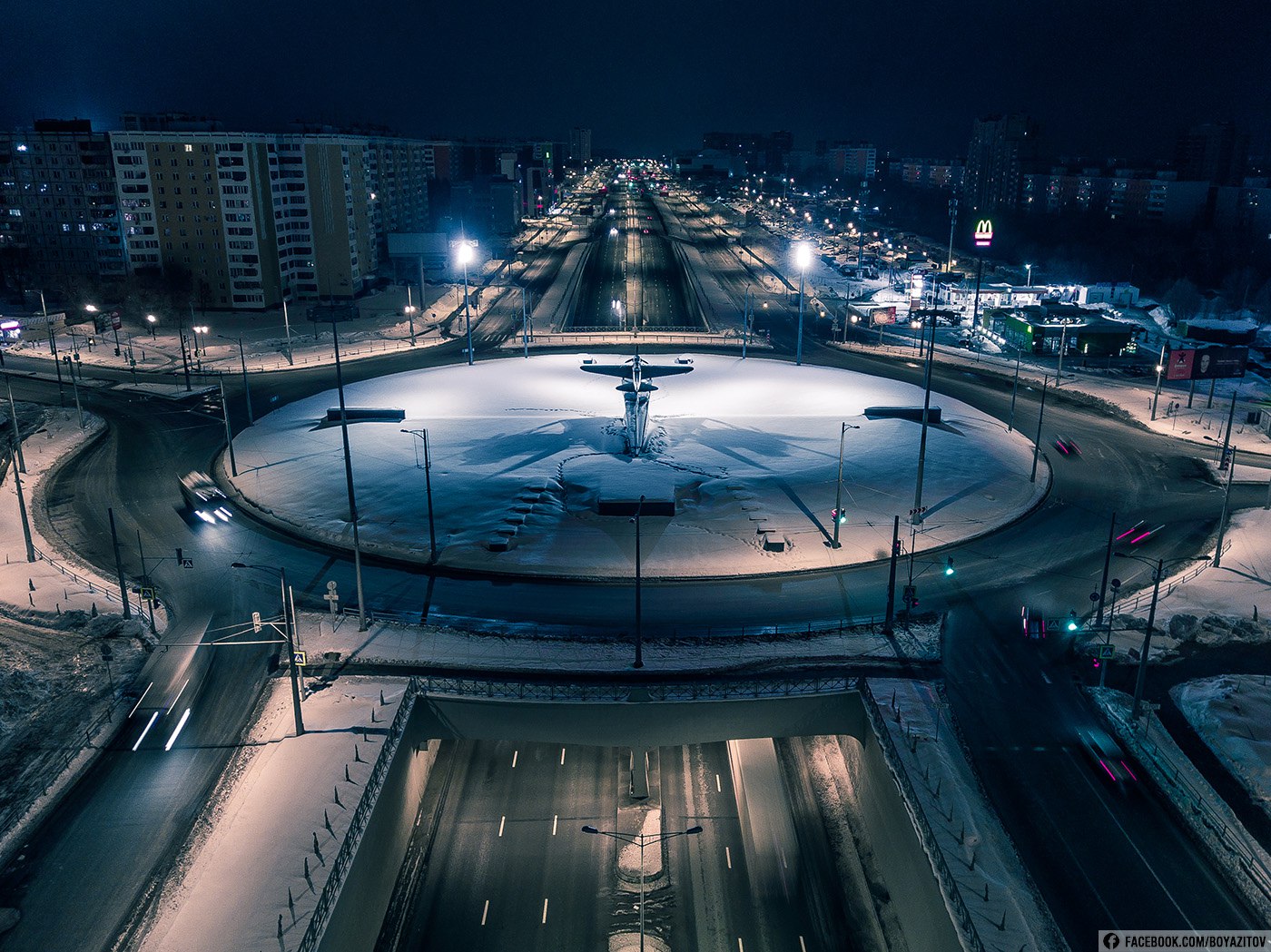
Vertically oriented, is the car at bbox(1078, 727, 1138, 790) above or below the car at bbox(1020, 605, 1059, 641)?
below

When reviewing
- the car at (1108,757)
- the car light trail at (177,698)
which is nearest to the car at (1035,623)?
the car at (1108,757)

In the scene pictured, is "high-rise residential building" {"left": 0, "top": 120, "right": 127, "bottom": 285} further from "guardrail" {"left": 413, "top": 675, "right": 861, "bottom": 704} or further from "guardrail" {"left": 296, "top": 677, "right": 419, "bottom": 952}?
"guardrail" {"left": 413, "top": 675, "right": 861, "bottom": 704}

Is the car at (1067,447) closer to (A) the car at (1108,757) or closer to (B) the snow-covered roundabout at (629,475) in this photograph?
(B) the snow-covered roundabout at (629,475)

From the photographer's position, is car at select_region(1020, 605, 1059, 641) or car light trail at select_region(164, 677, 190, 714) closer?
car light trail at select_region(164, 677, 190, 714)

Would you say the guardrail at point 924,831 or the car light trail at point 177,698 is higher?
the guardrail at point 924,831

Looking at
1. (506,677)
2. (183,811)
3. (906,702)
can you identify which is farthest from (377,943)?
(906,702)

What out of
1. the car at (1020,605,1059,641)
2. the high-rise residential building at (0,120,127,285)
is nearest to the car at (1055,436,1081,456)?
the car at (1020,605,1059,641)
